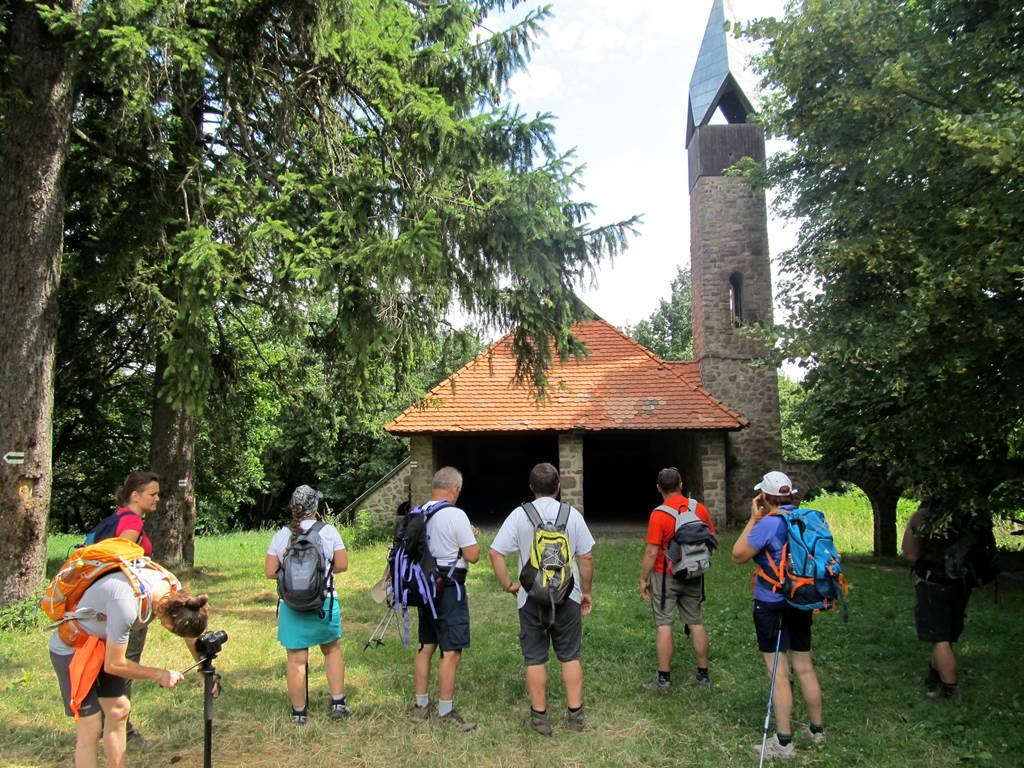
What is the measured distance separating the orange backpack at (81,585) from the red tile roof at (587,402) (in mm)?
9682

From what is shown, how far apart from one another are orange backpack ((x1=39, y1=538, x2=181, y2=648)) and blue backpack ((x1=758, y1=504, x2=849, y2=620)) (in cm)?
317

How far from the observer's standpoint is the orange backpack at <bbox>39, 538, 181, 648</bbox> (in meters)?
3.11

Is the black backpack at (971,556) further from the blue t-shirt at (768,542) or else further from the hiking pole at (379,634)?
the hiking pole at (379,634)

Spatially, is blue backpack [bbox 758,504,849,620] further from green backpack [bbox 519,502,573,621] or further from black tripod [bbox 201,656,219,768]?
black tripod [bbox 201,656,219,768]

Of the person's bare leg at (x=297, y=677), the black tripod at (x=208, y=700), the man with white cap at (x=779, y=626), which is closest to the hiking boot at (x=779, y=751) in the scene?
the man with white cap at (x=779, y=626)

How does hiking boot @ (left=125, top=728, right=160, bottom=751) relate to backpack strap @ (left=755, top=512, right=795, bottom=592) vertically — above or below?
below

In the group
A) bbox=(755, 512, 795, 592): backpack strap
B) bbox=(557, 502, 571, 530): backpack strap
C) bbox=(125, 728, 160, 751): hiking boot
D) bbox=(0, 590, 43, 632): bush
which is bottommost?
bbox=(125, 728, 160, 751): hiking boot

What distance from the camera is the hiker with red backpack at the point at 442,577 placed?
4.36 m

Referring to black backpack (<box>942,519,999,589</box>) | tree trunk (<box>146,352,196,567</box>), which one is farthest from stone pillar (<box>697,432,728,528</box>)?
tree trunk (<box>146,352,196,567</box>)

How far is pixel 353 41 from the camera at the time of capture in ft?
22.8

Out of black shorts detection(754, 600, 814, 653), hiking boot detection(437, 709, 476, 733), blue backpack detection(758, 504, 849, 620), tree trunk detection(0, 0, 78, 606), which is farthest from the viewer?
tree trunk detection(0, 0, 78, 606)

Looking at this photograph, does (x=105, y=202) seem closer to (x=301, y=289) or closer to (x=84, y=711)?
(x=301, y=289)

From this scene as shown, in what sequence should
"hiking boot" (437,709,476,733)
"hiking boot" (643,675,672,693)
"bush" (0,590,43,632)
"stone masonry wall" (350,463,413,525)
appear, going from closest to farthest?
"hiking boot" (437,709,476,733), "hiking boot" (643,675,672,693), "bush" (0,590,43,632), "stone masonry wall" (350,463,413,525)

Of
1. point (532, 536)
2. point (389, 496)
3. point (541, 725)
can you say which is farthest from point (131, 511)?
point (389, 496)
